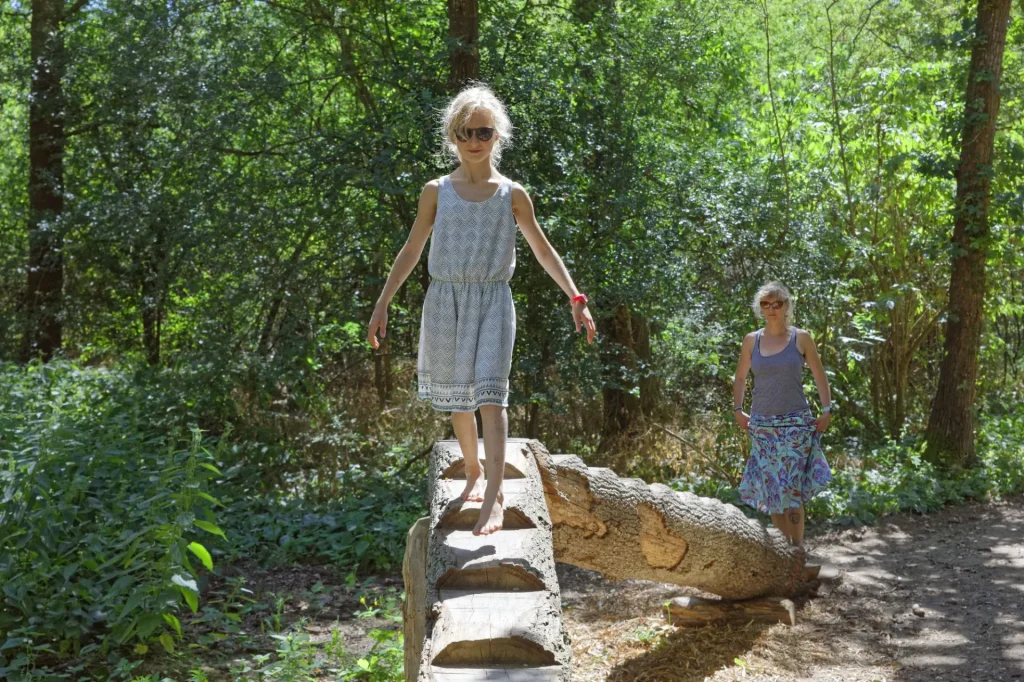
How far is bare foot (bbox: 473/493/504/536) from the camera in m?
4.54

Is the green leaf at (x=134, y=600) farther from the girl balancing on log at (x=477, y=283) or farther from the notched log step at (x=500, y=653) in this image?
the notched log step at (x=500, y=653)

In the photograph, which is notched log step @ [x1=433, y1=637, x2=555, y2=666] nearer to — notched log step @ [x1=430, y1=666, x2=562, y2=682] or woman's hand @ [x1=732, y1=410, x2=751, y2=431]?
notched log step @ [x1=430, y1=666, x2=562, y2=682]

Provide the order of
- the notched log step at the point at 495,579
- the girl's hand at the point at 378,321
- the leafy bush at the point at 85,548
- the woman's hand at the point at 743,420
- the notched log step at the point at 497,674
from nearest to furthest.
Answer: the notched log step at the point at 497,674 < the notched log step at the point at 495,579 < the girl's hand at the point at 378,321 < the leafy bush at the point at 85,548 < the woman's hand at the point at 743,420

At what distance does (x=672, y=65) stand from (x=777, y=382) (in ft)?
16.6

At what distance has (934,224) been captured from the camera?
38.1 ft

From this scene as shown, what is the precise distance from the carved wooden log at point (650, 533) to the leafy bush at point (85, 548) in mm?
1927

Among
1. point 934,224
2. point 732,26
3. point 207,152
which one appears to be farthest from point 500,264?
point 732,26

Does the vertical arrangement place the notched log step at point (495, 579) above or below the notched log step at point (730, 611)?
above

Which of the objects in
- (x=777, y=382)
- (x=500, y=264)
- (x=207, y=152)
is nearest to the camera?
(x=500, y=264)

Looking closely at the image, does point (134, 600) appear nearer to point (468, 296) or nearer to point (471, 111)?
point (468, 296)

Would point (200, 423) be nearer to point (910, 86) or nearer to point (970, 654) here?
point (970, 654)

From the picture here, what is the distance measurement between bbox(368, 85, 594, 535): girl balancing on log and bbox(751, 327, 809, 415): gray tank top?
8.80 ft

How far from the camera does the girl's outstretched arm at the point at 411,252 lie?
4730mm

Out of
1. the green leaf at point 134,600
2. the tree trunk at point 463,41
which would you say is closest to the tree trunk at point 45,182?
the tree trunk at point 463,41
